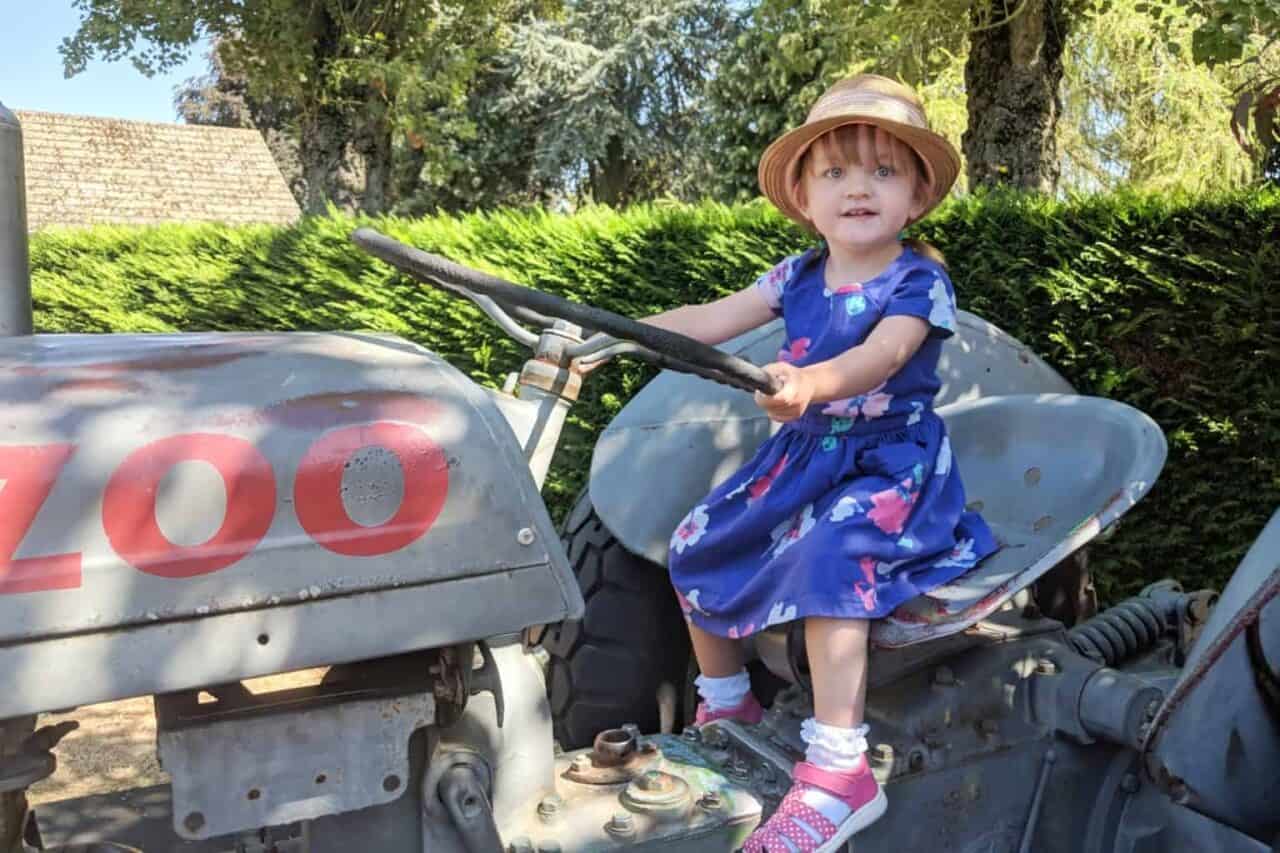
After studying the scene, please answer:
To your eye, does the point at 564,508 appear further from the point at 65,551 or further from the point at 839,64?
the point at 839,64

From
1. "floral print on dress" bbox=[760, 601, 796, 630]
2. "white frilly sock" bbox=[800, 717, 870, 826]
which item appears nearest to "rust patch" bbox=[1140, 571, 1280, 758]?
"white frilly sock" bbox=[800, 717, 870, 826]

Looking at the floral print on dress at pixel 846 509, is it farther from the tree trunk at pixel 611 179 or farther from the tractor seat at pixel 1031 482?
the tree trunk at pixel 611 179

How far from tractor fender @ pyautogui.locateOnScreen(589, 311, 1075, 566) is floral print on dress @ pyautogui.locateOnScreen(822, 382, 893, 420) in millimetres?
369

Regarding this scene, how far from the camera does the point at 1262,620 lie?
1.28m

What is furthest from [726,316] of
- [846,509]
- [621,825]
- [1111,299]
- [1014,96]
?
[1014,96]

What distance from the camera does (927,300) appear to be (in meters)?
1.88

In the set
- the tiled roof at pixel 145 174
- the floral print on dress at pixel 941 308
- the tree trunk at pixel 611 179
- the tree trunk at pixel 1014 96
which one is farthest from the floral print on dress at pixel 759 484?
the tree trunk at pixel 611 179

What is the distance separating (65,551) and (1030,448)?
1.71 metres

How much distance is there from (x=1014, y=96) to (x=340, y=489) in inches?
212

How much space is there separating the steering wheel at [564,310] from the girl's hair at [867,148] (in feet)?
1.94

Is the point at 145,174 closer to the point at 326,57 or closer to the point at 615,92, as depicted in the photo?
the point at 326,57

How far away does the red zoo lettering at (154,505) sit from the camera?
113cm

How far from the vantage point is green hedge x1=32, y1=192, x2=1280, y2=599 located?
3873 millimetres

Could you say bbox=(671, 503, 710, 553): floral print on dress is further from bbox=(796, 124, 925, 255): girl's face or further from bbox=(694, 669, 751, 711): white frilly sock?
bbox=(796, 124, 925, 255): girl's face
